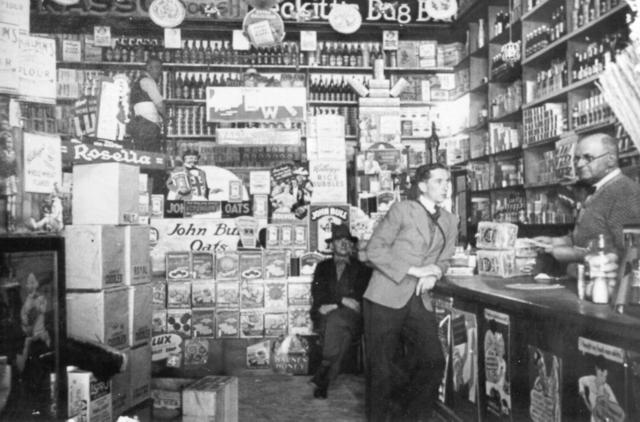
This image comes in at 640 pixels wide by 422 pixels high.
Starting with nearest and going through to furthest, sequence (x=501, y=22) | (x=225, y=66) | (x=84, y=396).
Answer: (x=84, y=396), (x=501, y=22), (x=225, y=66)

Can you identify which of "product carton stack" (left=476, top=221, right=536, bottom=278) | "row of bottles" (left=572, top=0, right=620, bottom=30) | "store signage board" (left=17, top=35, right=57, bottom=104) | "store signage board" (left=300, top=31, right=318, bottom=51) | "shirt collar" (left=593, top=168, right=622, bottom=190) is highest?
"store signage board" (left=300, top=31, right=318, bottom=51)

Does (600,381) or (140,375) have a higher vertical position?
(600,381)

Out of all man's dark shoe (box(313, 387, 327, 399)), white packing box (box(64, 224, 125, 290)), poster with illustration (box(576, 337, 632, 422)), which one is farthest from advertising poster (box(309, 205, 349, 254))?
poster with illustration (box(576, 337, 632, 422))

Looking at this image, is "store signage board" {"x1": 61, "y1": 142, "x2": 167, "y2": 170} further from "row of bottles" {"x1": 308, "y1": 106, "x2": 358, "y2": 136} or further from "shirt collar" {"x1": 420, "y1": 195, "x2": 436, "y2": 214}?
"row of bottles" {"x1": 308, "y1": 106, "x2": 358, "y2": 136}

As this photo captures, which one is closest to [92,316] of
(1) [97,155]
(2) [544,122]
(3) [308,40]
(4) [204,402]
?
(1) [97,155]

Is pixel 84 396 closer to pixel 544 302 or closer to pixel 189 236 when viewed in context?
pixel 544 302

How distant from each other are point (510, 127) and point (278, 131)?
8.55 ft

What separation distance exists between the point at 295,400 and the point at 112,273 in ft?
6.01

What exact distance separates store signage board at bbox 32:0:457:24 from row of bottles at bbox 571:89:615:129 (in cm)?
267

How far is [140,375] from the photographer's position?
12.6ft

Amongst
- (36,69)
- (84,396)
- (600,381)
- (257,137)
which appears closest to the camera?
(600,381)

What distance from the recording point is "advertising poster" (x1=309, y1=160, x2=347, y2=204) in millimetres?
5745

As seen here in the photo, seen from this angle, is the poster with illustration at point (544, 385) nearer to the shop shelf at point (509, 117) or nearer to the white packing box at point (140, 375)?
the white packing box at point (140, 375)

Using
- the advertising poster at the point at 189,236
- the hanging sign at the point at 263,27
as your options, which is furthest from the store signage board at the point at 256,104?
the advertising poster at the point at 189,236
